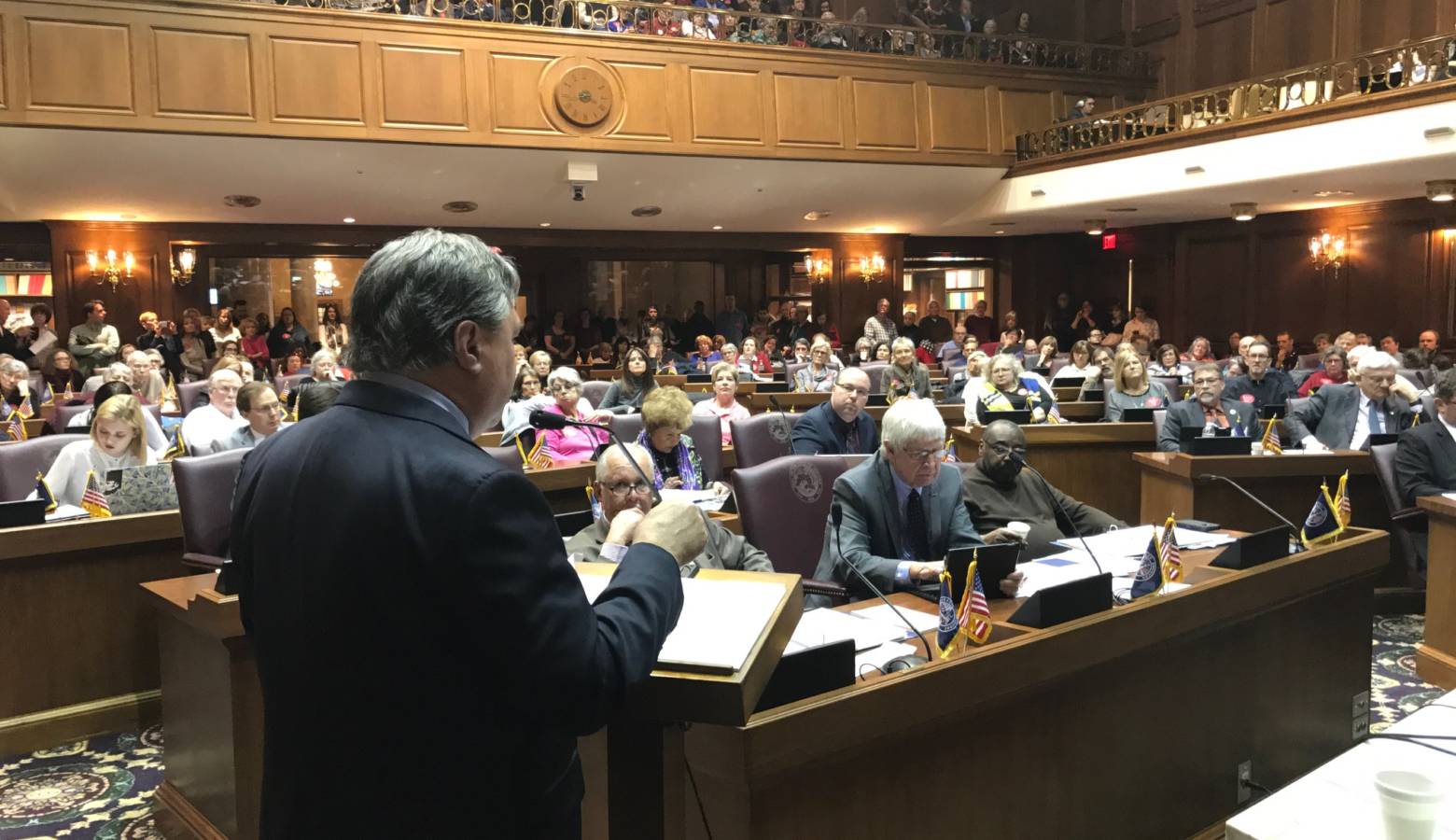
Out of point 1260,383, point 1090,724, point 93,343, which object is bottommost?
point 1090,724

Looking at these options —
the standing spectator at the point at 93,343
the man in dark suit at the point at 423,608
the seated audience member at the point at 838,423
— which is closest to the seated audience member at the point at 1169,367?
the seated audience member at the point at 838,423

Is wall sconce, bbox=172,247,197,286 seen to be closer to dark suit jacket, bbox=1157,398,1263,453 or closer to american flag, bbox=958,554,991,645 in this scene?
dark suit jacket, bbox=1157,398,1263,453

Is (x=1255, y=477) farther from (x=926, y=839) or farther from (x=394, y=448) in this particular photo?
(x=394, y=448)

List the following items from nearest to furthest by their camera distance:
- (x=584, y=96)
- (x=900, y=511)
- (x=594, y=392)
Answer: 1. (x=900, y=511)
2. (x=594, y=392)
3. (x=584, y=96)

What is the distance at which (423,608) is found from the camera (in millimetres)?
1021

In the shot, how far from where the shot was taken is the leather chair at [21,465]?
4105 mm

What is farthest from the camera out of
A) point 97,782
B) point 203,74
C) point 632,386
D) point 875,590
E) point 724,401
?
point 203,74

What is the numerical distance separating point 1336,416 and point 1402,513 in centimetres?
176

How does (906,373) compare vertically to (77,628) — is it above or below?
above

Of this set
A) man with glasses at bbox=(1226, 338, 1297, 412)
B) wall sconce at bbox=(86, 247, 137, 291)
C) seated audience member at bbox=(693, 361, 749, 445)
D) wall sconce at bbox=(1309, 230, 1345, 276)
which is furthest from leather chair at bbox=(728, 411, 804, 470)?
wall sconce at bbox=(1309, 230, 1345, 276)

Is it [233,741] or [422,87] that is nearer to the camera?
[233,741]

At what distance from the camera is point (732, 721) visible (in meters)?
1.17

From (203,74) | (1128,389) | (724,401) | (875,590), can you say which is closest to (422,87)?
(203,74)

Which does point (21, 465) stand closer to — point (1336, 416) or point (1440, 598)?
point (1440, 598)
